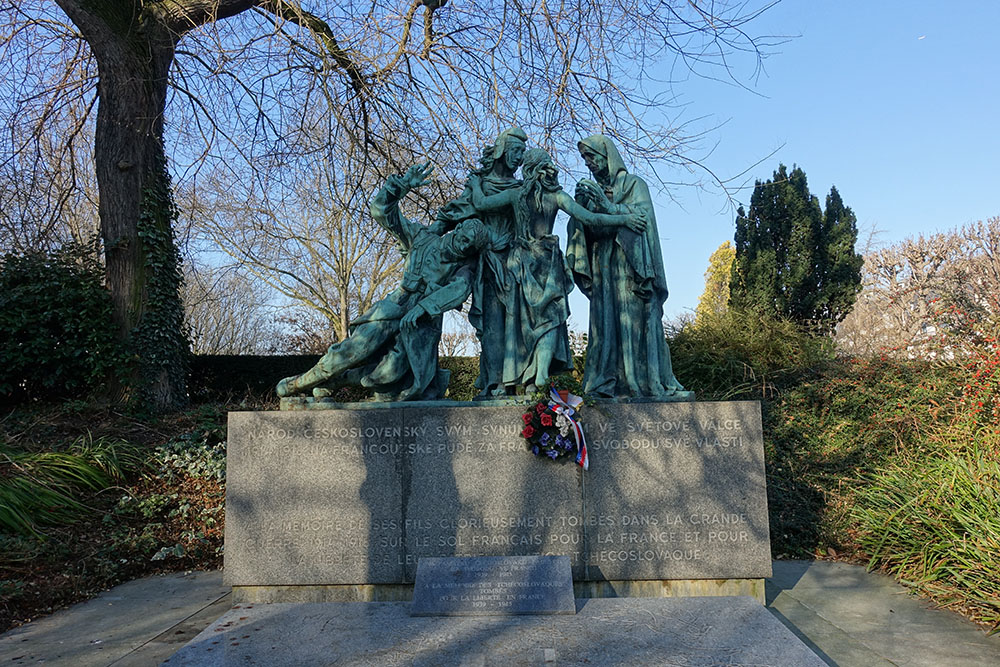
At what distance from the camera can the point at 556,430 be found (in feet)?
16.5

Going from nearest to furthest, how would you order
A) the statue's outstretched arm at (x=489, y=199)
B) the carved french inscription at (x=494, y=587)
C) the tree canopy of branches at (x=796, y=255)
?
the carved french inscription at (x=494, y=587)
the statue's outstretched arm at (x=489, y=199)
the tree canopy of branches at (x=796, y=255)

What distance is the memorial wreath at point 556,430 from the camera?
4.97 meters

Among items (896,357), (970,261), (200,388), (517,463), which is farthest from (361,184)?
(970,261)

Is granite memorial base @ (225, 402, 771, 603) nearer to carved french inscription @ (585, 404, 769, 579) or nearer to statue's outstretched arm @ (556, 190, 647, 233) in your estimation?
carved french inscription @ (585, 404, 769, 579)

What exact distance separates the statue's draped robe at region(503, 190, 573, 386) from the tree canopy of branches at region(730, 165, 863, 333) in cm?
1438

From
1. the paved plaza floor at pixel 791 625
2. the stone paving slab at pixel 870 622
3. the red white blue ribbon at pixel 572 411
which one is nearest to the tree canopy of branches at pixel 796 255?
the stone paving slab at pixel 870 622

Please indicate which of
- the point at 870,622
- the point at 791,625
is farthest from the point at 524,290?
the point at 870,622

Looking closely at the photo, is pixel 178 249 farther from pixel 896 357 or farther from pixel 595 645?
pixel 896 357

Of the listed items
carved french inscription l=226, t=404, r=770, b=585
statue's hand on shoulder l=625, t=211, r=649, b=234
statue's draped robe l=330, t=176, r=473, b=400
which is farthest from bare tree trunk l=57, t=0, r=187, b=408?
statue's hand on shoulder l=625, t=211, r=649, b=234

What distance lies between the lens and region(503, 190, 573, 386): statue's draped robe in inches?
220

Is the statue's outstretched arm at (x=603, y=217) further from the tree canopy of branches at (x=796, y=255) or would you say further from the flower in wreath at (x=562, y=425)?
the tree canopy of branches at (x=796, y=255)

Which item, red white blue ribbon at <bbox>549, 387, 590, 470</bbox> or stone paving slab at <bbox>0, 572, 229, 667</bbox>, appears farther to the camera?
red white blue ribbon at <bbox>549, 387, 590, 470</bbox>

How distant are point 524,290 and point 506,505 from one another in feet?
5.59

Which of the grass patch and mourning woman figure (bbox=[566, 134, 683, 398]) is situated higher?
mourning woman figure (bbox=[566, 134, 683, 398])
